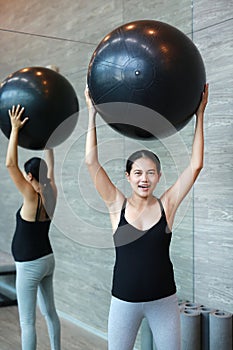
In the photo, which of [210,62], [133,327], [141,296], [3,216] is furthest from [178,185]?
[3,216]

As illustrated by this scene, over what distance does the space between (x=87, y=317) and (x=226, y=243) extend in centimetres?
140

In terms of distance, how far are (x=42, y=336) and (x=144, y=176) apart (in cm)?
174

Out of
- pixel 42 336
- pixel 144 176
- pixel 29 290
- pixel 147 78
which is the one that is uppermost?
pixel 147 78

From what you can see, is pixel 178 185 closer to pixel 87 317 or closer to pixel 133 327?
pixel 133 327

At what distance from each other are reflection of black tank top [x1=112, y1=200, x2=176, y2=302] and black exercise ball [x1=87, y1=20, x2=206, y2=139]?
16.4 inches

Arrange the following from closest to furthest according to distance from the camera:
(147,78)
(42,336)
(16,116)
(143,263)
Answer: (147,78), (143,263), (16,116), (42,336)

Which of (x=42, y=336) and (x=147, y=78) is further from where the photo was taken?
(x=42, y=336)

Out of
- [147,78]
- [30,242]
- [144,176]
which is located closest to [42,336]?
[30,242]

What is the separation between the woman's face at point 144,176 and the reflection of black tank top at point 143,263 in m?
0.14

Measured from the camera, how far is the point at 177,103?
5.29ft

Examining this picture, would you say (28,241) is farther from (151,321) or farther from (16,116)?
(151,321)

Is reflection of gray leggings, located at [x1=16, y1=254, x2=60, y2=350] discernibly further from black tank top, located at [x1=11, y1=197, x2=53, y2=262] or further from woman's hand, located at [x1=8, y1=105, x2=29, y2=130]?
woman's hand, located at [x1=8, y1=105, x2=29, y2=130]

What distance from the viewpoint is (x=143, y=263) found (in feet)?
5.81

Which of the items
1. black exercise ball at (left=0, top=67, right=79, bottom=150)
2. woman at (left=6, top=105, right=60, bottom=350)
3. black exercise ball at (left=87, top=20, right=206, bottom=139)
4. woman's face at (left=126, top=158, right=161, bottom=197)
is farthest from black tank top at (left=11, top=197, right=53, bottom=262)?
black exercise ball at (left=87, top=20, right=206, bottom=139)
